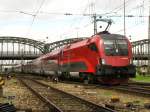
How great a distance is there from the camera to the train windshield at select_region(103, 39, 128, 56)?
91.8 feet

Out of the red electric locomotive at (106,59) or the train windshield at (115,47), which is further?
the train windshield at (115,47)

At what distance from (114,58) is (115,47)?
1090 millimetres

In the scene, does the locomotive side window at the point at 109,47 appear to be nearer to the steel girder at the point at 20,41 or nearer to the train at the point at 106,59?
the train at the point at 106,59

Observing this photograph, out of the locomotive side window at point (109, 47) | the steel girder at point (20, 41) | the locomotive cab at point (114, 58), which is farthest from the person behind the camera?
the steel girder at point (20, 41)

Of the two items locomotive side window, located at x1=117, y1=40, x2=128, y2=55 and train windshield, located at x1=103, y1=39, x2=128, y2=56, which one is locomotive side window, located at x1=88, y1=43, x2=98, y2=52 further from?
locomotive side window, located at x1=117, y1=40, x2=128, y2=55

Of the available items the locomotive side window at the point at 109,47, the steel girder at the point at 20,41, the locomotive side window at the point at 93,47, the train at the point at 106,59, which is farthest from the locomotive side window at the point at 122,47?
the steel girder at the point at 20,41

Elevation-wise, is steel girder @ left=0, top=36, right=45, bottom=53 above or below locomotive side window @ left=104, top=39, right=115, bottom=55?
above

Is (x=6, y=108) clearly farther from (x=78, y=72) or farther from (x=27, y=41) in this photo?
(x=27, y=41)

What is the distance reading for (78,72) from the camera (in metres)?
32.4

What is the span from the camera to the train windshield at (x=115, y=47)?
91.8ft

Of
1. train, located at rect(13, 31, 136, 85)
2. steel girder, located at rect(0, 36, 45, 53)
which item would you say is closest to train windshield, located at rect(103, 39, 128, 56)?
train, located at rect(13, 31, 136, 85)

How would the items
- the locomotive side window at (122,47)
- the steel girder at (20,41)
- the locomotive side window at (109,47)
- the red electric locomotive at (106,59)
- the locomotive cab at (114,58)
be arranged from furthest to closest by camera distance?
1. the steel girder at (20,41)
2. the locomotive side window at (122,47)
3. the locomotive side window at (109,47)
4. the red electric locomotive at (106,59)
5. the locomotive cab at (114,58)

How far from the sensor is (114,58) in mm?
27594

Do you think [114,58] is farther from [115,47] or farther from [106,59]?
[115,47]
